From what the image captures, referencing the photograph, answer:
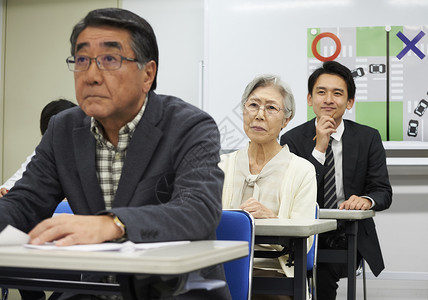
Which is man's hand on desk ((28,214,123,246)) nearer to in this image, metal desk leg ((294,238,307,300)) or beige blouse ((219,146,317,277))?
metal desk leg ((294,238,307,300))

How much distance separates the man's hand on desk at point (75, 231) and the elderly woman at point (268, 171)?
134 cm

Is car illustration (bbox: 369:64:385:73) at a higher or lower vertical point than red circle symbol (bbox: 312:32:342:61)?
lower

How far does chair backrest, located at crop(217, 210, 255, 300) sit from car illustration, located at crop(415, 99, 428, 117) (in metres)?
3.49

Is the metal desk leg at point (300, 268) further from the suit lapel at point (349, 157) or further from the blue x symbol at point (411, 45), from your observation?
the blue x symbol at point (411, 45)

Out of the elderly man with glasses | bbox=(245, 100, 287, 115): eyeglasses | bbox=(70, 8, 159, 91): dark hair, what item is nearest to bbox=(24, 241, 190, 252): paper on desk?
the elderly man with glasses

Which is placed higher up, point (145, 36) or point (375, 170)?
point (145, 36)

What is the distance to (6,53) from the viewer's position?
632 cm

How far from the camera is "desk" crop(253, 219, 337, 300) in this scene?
1.93 m

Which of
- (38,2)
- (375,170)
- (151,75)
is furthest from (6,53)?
(151,75)

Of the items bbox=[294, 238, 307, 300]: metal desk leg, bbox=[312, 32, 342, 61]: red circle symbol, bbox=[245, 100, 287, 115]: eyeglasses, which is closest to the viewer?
bbox=[294, 238, 307, 300]: metal desk leg

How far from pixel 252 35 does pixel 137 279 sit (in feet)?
14.2

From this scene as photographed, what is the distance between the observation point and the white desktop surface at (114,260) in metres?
0.95

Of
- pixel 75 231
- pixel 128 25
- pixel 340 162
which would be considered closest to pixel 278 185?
pixel 340 162

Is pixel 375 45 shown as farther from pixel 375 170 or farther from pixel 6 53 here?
pixel 6 53
